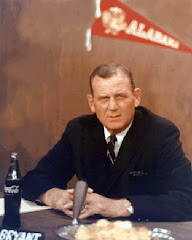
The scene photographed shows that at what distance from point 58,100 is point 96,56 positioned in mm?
257

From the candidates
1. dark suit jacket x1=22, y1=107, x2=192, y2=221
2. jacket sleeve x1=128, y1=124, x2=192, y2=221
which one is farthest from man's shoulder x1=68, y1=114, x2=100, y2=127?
jacket sleeve x1=128, y1=124, x2=192, y2=221

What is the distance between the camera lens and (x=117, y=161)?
1.40m

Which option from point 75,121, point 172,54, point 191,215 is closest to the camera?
point 191,215

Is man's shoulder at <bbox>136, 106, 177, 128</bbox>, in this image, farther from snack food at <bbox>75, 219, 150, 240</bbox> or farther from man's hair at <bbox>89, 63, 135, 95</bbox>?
snack food at <bbox>75, 219, 150, 240</bbox>

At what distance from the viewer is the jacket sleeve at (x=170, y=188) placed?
1184mm

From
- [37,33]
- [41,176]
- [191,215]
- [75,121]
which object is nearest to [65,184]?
[41,176]

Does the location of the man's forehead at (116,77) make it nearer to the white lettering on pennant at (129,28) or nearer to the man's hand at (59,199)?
the white lettering on pennant at (129,28)

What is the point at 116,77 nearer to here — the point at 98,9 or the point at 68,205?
the point at 98,9

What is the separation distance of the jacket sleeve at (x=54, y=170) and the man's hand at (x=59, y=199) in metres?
0.06

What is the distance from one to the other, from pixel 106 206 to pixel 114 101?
399mm

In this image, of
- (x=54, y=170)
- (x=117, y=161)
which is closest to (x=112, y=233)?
(x=117, y=161)

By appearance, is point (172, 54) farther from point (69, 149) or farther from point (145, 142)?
point (69, 149)

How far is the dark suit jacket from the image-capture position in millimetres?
1241

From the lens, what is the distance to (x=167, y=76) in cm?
139
